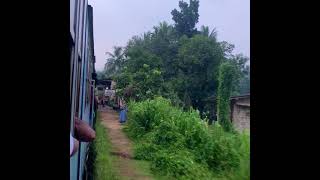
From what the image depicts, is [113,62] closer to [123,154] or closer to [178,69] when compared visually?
[178,69]

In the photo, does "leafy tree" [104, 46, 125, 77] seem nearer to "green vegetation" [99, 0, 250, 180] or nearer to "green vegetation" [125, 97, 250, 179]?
"green vegetation" [99, 0, 250, 180]

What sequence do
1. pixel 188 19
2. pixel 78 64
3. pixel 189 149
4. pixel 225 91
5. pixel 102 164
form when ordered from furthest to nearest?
pixel 188 19
pixel 225 91
pixel 189 149
pixel 102 164
pixel 78 64

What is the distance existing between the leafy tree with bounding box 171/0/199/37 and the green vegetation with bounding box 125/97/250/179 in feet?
54.4

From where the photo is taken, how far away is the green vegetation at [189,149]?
28.7 ft

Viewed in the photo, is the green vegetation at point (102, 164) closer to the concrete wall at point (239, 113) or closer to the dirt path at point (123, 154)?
the dirt path at point (123, 154)

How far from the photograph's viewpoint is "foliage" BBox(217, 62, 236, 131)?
17.1 meters

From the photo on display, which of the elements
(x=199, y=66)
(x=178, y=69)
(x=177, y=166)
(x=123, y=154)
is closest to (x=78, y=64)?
(x=177, y=166)

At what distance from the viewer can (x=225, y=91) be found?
56.9 ft

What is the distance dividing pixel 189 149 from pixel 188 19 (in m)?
19.0

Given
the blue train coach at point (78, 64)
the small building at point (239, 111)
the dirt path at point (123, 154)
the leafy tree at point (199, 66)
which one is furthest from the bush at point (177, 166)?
the leafy tree at point (199, 66)

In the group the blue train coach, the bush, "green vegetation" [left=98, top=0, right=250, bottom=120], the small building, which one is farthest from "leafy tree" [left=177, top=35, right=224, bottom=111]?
the blue train coach
